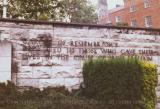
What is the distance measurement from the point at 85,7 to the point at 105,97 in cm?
2836

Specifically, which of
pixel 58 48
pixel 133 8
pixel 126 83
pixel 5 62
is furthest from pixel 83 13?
pixel 126 83

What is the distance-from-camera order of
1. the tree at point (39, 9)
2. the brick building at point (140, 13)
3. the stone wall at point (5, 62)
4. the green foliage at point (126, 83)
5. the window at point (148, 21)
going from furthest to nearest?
the window at point (148, 21) < the brick building at point (140, 13) < the tree at point (39, 9) < the stone wall at point (5, 62) < the green foliage at point (126, 83)

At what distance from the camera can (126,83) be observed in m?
8.79

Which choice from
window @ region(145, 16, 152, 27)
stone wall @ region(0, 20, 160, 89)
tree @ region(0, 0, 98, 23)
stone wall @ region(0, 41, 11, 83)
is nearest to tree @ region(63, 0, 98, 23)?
tree @ region(0, 0, 98, 23)

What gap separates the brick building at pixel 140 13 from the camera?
137ft

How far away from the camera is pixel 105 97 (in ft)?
29.6

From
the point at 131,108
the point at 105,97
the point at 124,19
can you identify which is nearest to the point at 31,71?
the point at 105,97

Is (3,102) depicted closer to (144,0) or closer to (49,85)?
(49,85)

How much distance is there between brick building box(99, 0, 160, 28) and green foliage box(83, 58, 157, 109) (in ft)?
97.0

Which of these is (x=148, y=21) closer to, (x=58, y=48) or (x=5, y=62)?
(x=58, y=48)

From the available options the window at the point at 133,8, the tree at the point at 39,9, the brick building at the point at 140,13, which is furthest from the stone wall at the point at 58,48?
the window at the point at 133,8

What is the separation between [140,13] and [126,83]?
125 feet

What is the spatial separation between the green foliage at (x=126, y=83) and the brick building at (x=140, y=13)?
97.0ft

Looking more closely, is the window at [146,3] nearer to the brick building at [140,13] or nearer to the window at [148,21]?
the brick building at [140,13]
